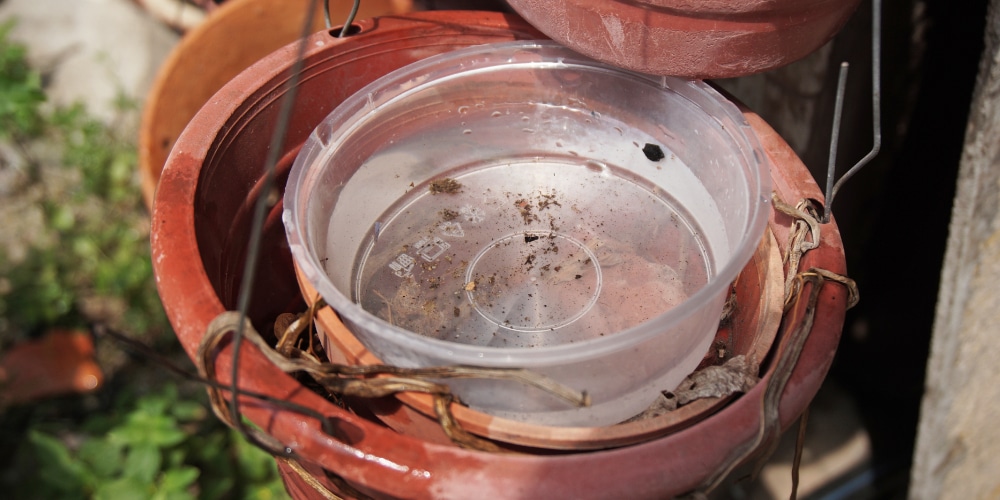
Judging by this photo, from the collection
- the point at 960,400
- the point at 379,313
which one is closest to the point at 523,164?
the point at 379,313

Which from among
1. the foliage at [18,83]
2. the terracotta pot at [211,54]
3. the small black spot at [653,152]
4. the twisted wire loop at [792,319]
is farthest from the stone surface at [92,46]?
the twisted wire loop at [792,319]

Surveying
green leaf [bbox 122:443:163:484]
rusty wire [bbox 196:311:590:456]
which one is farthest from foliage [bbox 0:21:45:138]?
rusty wire [bbox 196:311:590:456]

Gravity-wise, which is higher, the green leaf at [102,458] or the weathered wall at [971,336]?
the weathered wall at [971,336]

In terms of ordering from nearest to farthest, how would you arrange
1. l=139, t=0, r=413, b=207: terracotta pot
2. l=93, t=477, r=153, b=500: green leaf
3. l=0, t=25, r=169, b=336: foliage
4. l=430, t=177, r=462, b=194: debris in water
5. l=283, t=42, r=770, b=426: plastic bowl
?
l=283, t=42, r=770, b=426: plastic bowl < l=430, t=177, r=462, b=194: debris in water < l=93, t=477, r=153, b=500: green leaf < l=139, t=0, r=413, b=207: terracotta pot < l=0, t=25, r=169, b=336: foliage

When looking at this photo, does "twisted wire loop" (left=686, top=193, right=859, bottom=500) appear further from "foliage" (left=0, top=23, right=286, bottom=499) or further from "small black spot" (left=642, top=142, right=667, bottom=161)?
"foliage" (left=0, top=23, right=286, bottom=499)

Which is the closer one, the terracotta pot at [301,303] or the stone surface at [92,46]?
the terracotta pot at [301,303]

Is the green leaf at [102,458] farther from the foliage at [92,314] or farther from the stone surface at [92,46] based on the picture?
the stone surface at [92,46]

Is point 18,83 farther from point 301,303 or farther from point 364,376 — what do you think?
point 364,376
